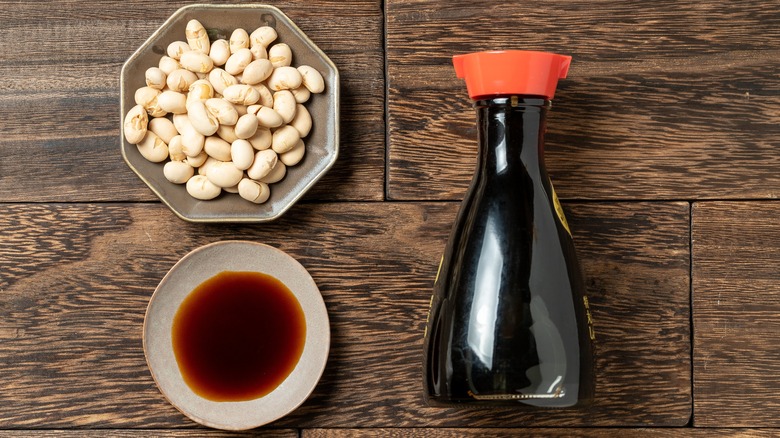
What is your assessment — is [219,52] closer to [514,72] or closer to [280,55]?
[280,55]

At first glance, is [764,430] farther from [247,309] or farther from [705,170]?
[247,309]

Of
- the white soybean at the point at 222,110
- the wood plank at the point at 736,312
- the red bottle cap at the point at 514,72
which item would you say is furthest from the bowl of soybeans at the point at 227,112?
the wood plank at the point at 736,312

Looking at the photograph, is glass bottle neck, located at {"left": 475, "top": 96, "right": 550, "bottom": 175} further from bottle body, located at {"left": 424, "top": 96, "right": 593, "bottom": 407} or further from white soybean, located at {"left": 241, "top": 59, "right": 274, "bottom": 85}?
white soybean, located at {"left": 241, "top": 59, "right": 274, "bottom": 85}

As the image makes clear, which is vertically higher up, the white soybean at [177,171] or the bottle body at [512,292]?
the white soybean at [177,171]

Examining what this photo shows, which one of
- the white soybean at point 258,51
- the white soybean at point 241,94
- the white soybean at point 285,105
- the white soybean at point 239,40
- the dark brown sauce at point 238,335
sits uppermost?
the white soybean at point 239,40

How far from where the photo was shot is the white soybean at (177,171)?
603 millimetres

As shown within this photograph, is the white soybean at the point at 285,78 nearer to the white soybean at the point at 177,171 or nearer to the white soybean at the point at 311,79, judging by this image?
the white soybean at the point at 311,79

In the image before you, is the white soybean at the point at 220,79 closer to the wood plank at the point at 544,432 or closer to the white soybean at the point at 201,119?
the white soybean at the point at 201,119

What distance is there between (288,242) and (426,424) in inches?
8.4

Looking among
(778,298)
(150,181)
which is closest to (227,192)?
(150,181)

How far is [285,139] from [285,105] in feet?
0.10

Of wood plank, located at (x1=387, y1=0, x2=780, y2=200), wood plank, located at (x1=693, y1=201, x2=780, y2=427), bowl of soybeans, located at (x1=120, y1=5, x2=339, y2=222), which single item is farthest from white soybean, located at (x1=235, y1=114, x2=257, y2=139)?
wood plank, located at (x1=693, y1=201, x2=780, y2=427)

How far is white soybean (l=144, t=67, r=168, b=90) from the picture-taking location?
1.95ft

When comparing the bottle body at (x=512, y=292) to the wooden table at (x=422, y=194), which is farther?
the wooden table at (x=422, y=194)
